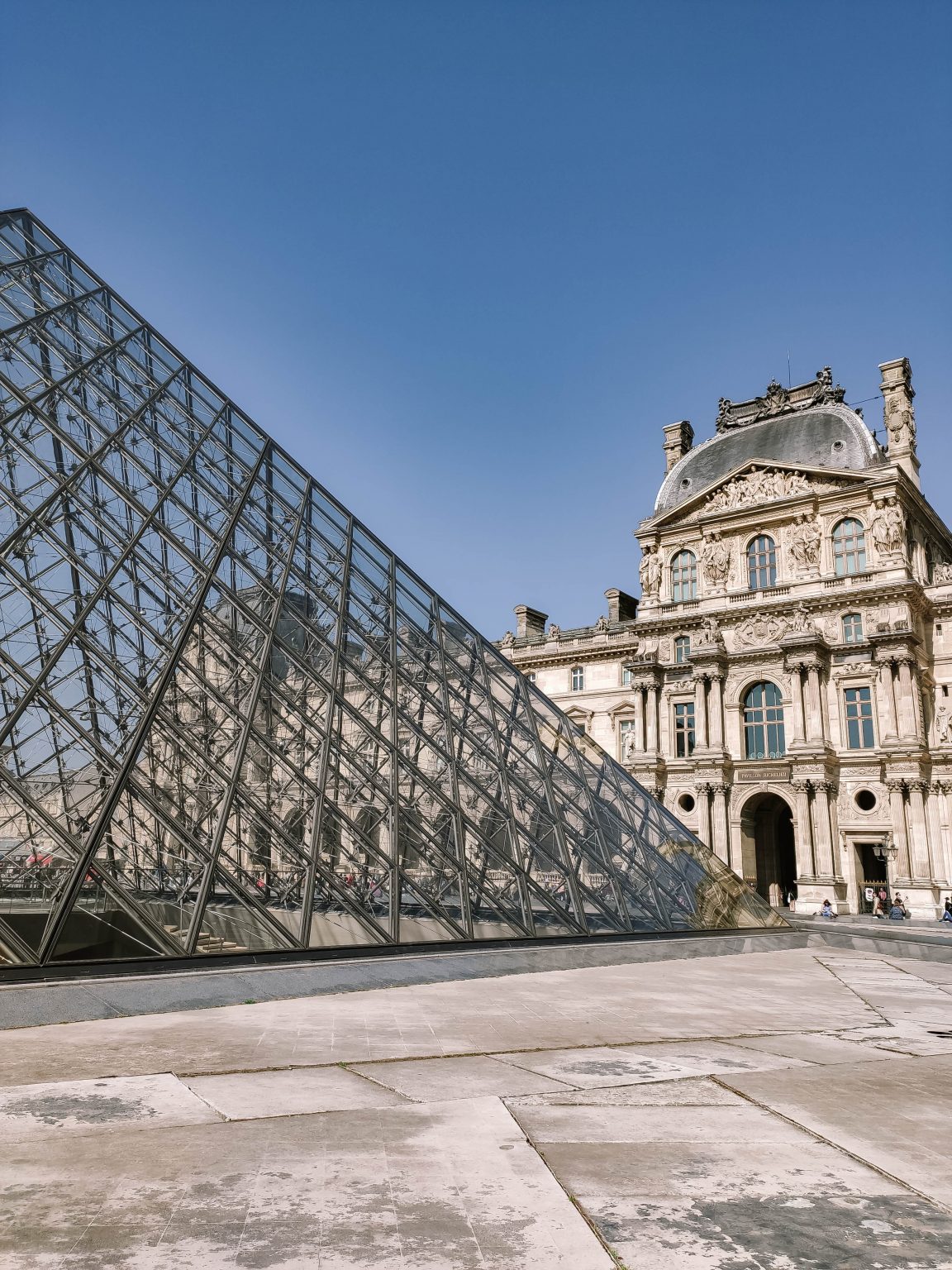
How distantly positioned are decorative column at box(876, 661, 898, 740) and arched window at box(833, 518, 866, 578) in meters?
4.43

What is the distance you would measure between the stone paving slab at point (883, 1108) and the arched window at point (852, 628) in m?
32.1

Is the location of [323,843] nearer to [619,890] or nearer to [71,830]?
[71,830]

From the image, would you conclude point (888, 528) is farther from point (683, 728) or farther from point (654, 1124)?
point (654, 1124)

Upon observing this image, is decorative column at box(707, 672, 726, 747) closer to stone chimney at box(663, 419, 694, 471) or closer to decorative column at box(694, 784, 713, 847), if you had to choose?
decorative column at box(694, 784, 713, 847)

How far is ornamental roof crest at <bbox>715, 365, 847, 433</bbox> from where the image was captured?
43.9 meters

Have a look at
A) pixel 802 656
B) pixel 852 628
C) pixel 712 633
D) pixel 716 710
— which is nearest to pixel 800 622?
pixel 802 656

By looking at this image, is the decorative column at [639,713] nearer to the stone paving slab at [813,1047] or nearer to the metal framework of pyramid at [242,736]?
the metal framework of pyramid at [242,736]

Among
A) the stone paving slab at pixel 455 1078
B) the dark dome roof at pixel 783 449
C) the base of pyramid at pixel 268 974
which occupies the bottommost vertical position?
the stone paving slab at pixel 455 1078

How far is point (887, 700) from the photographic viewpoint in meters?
36.9

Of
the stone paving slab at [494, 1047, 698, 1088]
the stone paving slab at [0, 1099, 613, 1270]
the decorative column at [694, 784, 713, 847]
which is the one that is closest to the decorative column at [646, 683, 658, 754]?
the decorative column at [694, 784, 713, 847]

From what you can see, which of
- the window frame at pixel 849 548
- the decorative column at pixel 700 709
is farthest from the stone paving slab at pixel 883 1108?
the window frame at pixel 849 548

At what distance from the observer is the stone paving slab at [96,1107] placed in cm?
543

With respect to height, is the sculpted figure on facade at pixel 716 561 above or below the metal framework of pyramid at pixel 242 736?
above

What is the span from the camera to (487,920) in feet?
48.6
